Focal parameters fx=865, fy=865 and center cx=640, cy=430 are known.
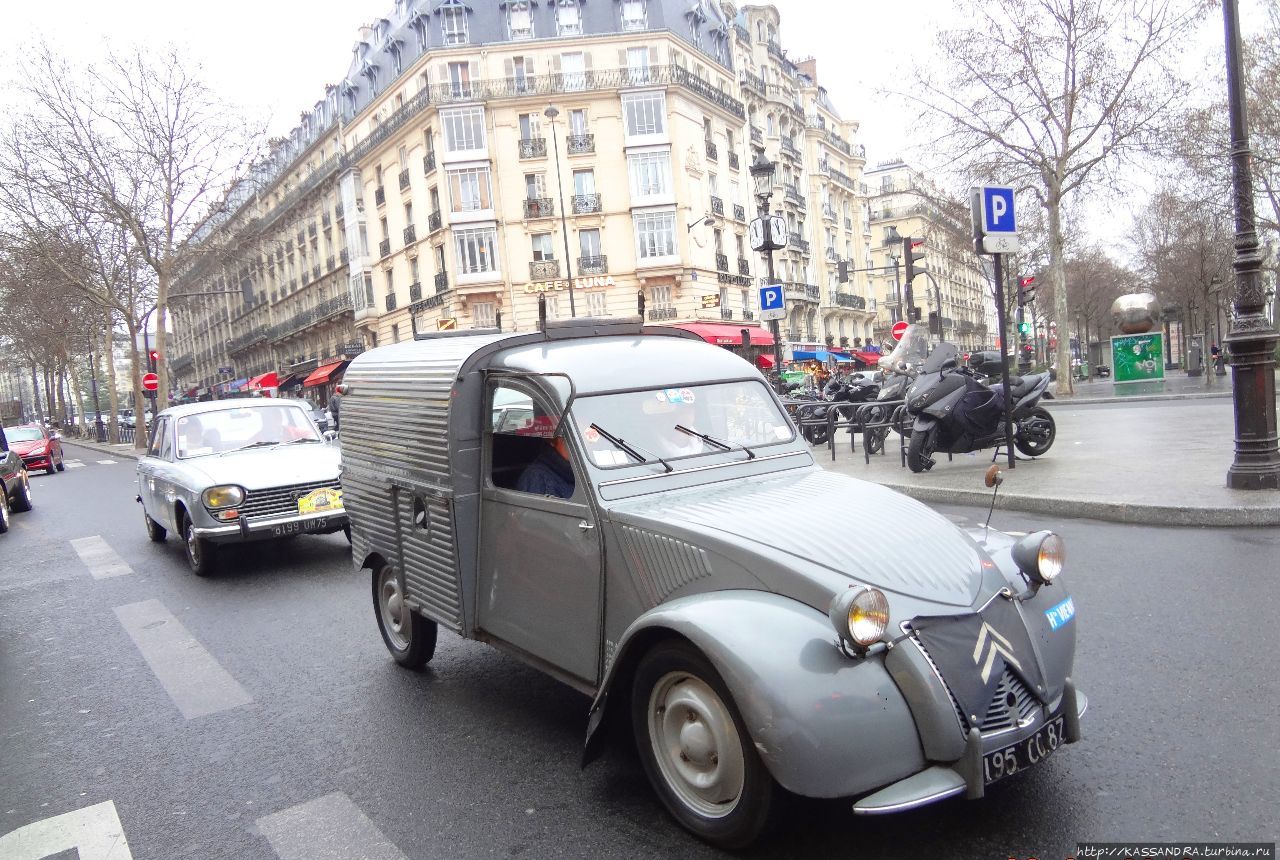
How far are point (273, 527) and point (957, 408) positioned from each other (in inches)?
295

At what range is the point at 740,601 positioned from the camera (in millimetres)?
2771

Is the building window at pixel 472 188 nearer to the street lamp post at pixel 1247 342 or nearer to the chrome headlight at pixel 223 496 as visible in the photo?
the chrome headlight at pixel 223 496

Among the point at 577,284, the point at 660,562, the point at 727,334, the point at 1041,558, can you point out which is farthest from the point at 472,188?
the point at 1041,558

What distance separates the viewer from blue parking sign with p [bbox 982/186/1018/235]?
31.1 feet

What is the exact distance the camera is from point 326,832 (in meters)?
3.14

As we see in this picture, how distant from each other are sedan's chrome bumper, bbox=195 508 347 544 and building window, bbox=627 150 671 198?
34.8 meters

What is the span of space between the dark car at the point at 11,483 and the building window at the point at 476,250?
26.5 metres

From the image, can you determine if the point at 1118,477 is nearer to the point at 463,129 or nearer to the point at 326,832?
the point at 326,832

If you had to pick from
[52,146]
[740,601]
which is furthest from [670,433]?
[52,146]

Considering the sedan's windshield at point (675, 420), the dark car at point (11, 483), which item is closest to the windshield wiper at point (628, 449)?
the sedan's windshield at point (675, 420)

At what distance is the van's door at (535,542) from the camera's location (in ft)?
11.2

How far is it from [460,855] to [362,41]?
175ft

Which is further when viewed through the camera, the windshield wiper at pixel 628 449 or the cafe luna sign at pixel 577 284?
the cafe luna sign at pixel 577 284

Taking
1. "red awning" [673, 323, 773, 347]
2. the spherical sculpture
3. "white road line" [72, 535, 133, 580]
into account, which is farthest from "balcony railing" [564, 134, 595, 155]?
"white road line" [72, 535, 133, 580]
